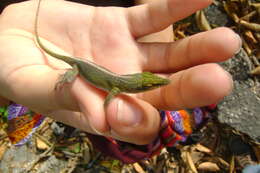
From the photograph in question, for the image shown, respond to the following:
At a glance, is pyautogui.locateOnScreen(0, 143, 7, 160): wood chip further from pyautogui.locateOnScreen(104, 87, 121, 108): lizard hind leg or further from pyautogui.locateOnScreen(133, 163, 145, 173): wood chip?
pyautogui.locateOnScreen(104, 87, 121, 108): lizard hind leg

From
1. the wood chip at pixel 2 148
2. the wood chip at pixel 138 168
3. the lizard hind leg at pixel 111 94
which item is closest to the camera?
the lizard hind leg at pixel 111 94

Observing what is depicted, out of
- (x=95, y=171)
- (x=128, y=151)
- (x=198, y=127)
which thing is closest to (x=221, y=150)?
(x=198, y=127)

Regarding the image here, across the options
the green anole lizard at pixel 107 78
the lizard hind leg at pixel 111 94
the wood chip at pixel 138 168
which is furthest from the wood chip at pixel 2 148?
the lizard hind leg at pixel 111 94

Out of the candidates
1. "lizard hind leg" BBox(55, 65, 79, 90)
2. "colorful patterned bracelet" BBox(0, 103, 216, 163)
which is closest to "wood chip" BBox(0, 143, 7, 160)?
"colorful patterned bracelet" BBox(0, 103, 216, 163)

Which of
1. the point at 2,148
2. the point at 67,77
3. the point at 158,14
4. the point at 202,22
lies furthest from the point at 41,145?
the point at 202,22

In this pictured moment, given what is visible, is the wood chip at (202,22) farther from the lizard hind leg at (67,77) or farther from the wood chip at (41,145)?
the wood chip at (41,145)

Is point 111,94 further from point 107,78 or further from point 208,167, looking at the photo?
point 208,167

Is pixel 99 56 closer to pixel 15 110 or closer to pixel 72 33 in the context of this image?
pixel 72 33

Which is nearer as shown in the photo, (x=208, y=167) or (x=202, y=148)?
(x=208, y=167)
